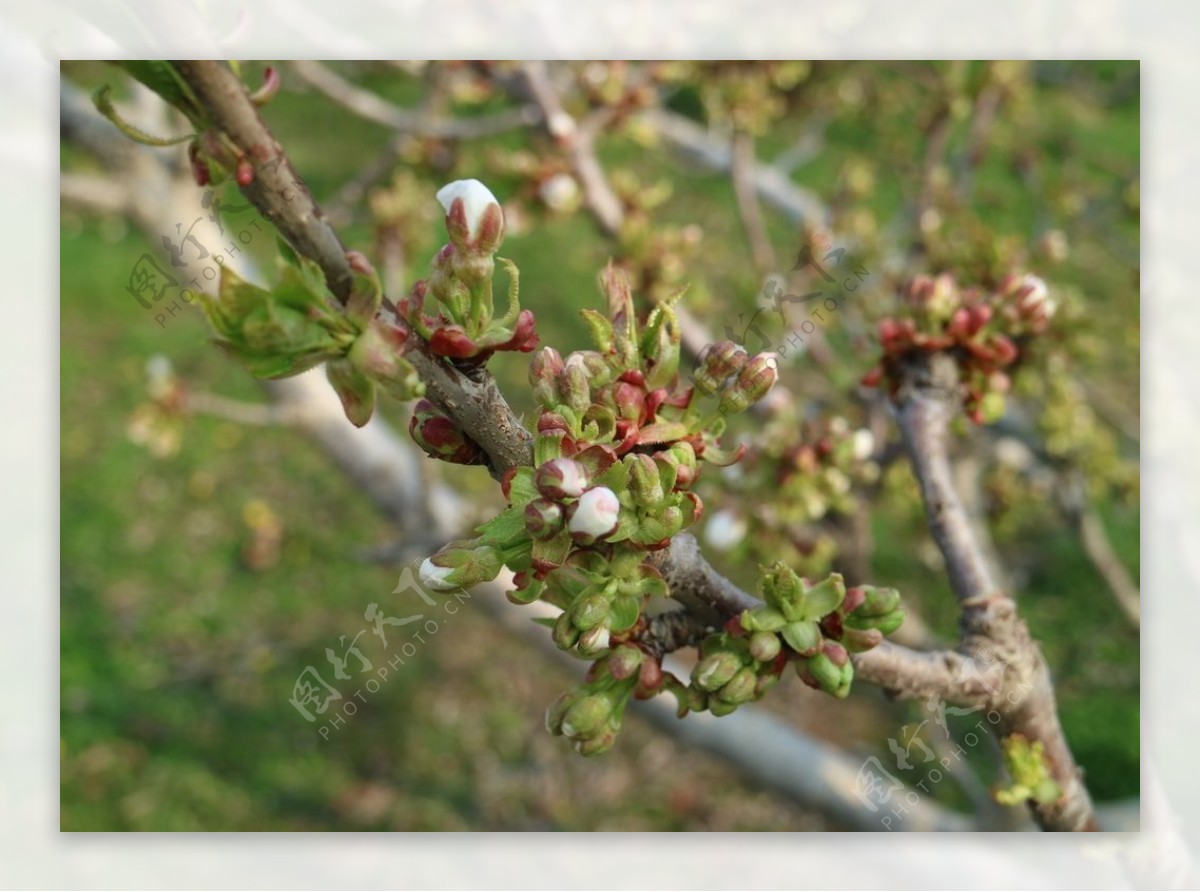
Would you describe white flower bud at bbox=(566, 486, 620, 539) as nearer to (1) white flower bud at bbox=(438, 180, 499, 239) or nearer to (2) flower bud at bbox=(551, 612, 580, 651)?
(2) flower bud at bbox=(551, 612, 580, 651)

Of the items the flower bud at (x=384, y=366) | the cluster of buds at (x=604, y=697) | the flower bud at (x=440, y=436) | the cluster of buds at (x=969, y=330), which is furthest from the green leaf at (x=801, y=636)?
the cluster of buds at (x=969, y=330)

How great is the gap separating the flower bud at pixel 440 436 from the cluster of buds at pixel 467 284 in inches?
2.8

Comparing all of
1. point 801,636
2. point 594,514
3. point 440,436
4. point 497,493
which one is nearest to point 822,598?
point 801,636

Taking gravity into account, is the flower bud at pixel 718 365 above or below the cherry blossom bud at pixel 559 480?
above

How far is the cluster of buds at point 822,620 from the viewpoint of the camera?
931 mm

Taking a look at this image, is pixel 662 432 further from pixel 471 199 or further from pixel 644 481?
pixel 471 199

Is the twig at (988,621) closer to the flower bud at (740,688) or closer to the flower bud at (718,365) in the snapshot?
the flower bud at (740,688)

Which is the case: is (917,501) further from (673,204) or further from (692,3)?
(673,204)

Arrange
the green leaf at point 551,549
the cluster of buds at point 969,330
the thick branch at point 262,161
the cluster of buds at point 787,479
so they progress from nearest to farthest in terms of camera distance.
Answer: the thick branch at point 262,161 → the green leaf at point 551,549 → the cluster of buds at point 969,330 → the cluster of buds at point 787,479

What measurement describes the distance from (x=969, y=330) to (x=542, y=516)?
86 centimetres

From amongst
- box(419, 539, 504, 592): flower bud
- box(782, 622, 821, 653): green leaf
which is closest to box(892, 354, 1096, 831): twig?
box(782, 622, 821, 653): green leaf

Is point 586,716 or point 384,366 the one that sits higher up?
point 384,366

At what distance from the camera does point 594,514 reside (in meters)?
0.77

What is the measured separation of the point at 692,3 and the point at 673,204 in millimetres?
3061
